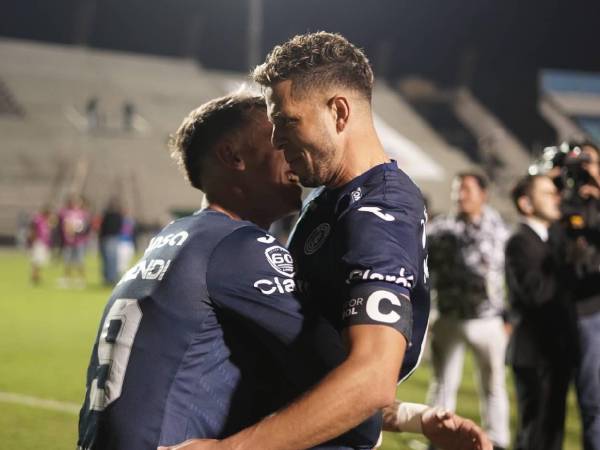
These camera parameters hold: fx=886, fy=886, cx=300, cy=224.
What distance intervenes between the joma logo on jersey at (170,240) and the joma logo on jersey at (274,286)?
261mm

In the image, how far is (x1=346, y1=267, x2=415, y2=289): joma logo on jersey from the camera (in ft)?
6.79

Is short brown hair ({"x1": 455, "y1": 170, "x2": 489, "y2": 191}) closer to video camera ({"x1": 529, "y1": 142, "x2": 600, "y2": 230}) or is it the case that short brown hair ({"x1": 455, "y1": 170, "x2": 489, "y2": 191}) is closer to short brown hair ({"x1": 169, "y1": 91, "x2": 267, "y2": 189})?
video camera ({"x1": 529, "y1": 142, "x2": 600, "y2": 230})

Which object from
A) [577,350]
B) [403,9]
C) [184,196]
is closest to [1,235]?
[184,196]

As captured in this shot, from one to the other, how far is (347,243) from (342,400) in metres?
0.39

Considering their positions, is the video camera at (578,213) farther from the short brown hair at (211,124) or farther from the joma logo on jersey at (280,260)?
the joma logo on jersey at (280,260)

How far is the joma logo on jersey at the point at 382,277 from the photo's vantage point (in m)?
2.07

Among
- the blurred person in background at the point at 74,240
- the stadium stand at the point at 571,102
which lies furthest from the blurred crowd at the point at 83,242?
the stadium stand at the point at 571,102

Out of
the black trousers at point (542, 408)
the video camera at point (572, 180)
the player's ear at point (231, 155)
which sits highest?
the player's ear at point (231, 155)

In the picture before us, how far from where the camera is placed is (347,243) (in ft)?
7.05

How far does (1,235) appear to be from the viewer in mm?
31719

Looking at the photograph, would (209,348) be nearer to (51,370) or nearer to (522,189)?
(522,189)

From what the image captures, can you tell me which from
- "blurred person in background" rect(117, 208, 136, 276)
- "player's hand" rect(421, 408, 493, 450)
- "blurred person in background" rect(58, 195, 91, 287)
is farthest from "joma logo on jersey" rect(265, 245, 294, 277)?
"blurred person in background" rect(58, 195, 91, 287)

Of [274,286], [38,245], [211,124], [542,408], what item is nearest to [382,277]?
[274,286]

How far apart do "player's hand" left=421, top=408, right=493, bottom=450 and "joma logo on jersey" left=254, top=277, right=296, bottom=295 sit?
642mm
